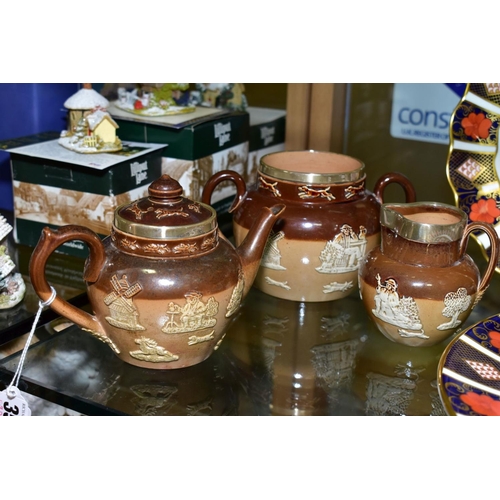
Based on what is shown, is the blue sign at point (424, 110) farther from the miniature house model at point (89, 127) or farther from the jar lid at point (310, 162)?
the miniature house model at point (89, 127)

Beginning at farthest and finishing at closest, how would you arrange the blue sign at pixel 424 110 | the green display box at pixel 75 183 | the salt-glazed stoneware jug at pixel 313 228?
1. the blue sign at pixel 424 110
2. the green display box at pixel 75 183
3. the salt-glazed stoneware jug at pixel 313 228

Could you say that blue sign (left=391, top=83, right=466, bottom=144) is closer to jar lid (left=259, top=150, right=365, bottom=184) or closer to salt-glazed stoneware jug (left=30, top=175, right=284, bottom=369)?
jar lid (left=259, top=150, right=365, bottom=184)

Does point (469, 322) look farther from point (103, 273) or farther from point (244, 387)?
point (103, 273)

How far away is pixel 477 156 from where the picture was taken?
1.22 meters

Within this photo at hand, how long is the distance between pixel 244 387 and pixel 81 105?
2.01 ft

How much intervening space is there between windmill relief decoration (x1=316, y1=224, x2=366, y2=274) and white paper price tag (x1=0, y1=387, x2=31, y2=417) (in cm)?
47

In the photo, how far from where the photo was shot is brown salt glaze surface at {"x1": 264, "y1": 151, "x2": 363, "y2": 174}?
1.20 meters

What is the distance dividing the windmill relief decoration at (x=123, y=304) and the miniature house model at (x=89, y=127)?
0.40 metres

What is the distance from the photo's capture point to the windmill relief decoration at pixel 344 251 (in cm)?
107

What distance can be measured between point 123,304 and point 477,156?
0.69m

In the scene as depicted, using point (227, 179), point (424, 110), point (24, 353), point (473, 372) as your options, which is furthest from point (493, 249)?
point (24, 353)

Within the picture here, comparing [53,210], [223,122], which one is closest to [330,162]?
[223,122]

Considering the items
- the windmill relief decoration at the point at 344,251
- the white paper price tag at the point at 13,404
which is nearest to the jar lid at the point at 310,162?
the windmill relief decoration at the point at 344,251

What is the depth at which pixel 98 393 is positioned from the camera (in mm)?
934
